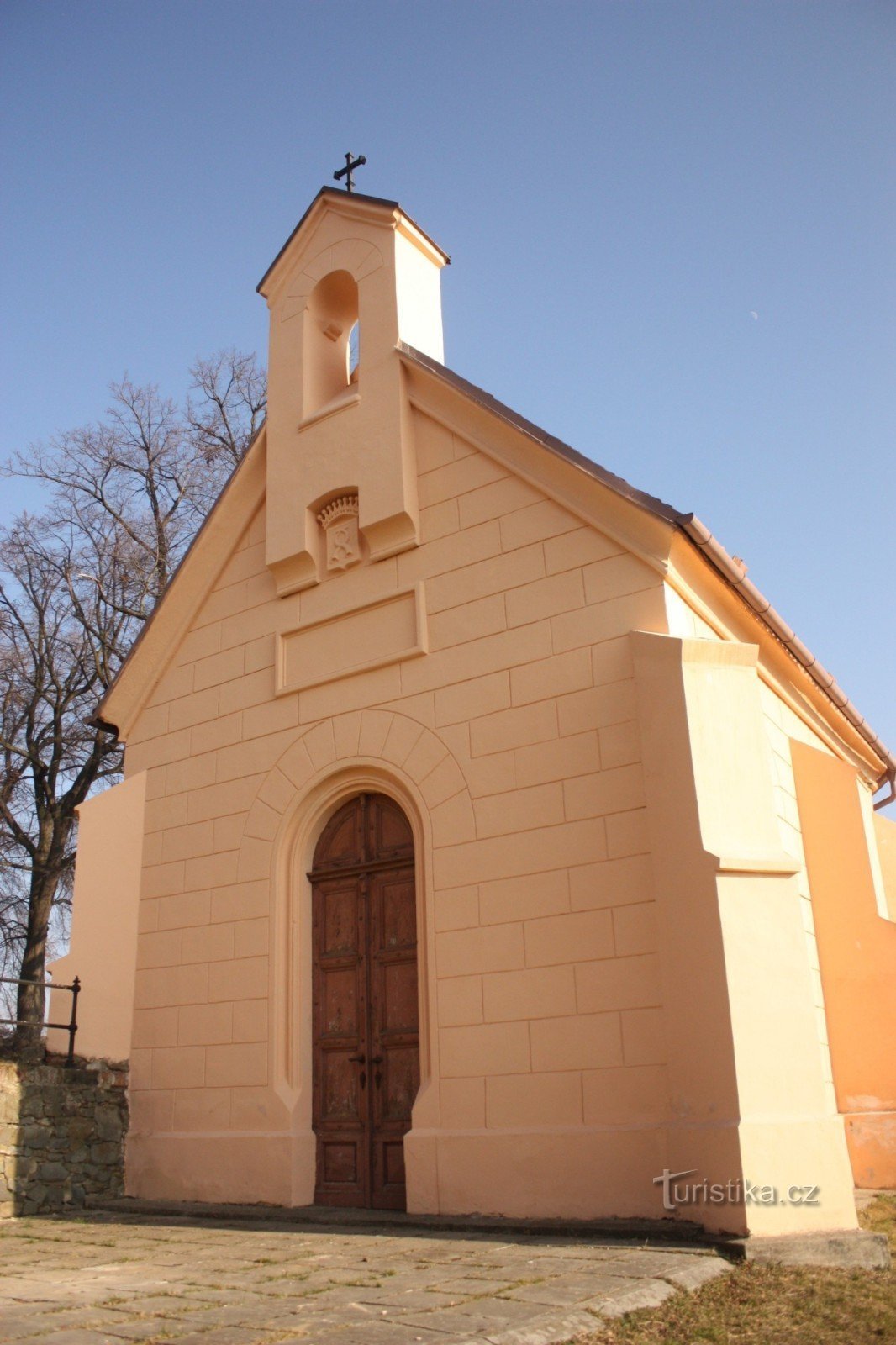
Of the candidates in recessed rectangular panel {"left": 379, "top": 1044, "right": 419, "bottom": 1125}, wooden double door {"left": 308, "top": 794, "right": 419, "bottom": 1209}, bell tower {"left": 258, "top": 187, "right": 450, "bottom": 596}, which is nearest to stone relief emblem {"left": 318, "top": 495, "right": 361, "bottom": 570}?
bell tower {"left": 258, "top": 187, "right": 450, "bottom": 596}

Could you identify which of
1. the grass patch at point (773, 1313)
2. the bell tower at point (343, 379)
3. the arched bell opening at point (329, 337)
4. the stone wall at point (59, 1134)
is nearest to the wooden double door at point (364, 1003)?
the stone wall at point (59, 1134)

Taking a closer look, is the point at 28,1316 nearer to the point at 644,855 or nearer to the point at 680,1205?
the point at 680,1205

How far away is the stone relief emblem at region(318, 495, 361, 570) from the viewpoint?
1122 cm

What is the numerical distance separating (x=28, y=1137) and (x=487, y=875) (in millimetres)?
4946

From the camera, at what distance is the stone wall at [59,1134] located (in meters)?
10.2

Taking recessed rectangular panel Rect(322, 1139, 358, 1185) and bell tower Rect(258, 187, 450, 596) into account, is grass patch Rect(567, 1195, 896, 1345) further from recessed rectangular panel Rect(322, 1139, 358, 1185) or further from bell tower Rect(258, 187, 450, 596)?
bell tower Rect(258, 187, 450, 596)

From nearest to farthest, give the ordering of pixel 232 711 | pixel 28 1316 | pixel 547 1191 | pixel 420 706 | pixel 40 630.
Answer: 1. pixel 28 1316
2. pixel 547 1191
3. pixel 420 706
4. pixel 232 711
5. pixel 40 630

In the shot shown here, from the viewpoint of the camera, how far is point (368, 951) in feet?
33.3

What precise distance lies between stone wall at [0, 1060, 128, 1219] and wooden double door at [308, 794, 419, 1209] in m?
2.32

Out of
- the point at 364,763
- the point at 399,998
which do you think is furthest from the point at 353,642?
the point at 399,998

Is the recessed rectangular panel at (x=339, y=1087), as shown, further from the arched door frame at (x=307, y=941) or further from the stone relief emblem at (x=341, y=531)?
the stone relief emblem at (x=341, y=531)

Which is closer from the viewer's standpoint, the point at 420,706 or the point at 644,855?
the point at 644,855

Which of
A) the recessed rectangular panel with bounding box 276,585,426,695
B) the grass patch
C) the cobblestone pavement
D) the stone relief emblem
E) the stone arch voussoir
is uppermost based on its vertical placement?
the stone relief emblem

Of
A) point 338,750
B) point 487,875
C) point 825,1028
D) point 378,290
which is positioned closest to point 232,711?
point 338,750
